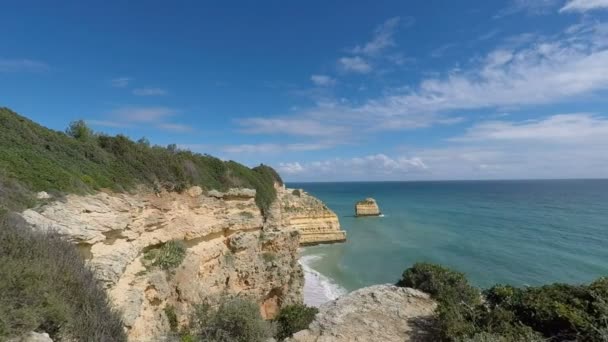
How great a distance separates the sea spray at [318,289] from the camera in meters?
22.1

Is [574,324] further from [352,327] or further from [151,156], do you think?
[151,156]

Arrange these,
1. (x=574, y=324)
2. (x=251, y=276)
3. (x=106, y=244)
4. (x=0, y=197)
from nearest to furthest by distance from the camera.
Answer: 1. (x=0, y=197)
2. (x=574, y=324)
3. (x=106, y=244)
4. (x=251, y=276)

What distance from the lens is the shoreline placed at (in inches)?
868

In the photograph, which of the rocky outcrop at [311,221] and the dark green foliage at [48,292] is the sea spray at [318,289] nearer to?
the rocky outcrop at [311,221]

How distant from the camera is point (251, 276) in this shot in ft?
51.1

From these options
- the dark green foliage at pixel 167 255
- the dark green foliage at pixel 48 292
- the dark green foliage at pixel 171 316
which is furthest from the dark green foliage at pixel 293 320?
the dark green foliage at pixel 48 292

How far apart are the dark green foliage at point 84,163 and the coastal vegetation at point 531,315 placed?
11.0 metres

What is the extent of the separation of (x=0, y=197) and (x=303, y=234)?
1337 inches

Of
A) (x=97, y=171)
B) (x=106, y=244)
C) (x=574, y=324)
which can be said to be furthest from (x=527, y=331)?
(x=97, y=171)

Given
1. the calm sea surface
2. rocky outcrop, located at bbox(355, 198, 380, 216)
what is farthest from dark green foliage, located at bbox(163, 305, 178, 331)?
rocky outcrop, located at bbox(355, 198, 380, 216)

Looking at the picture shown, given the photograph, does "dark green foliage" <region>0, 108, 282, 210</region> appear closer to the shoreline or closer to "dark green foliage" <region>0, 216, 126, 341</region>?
"dark green foliage" <region>0, 216, 126, 341</region>

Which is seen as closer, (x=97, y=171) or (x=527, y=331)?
(x=527, y=331)

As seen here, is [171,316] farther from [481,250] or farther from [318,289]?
[481,250]

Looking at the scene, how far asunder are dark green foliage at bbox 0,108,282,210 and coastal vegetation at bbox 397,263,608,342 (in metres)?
11.0
